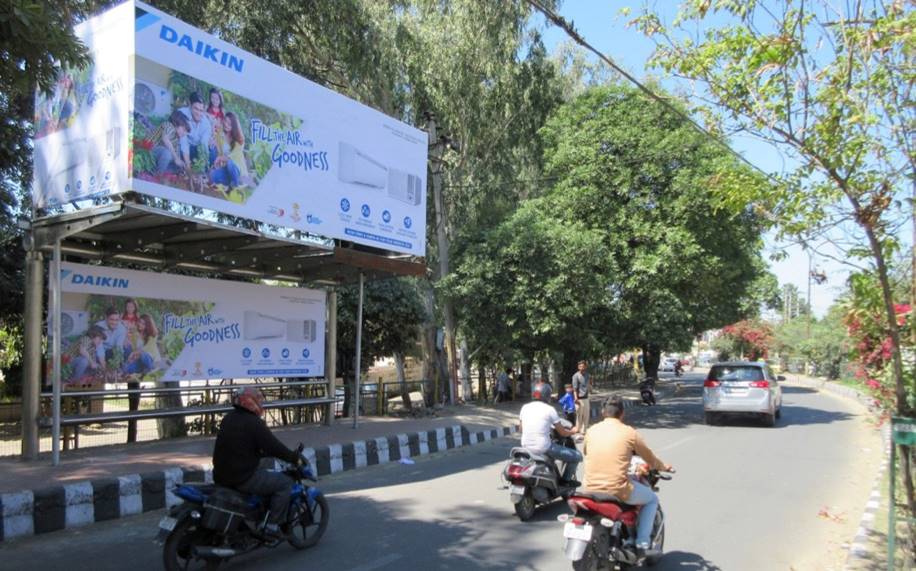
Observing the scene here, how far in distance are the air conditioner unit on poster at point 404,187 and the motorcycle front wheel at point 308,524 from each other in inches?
329

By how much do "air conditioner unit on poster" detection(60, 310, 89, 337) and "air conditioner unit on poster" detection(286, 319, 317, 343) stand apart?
3794 millimetres

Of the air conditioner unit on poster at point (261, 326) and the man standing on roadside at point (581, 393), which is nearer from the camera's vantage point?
the air conditioner unit on poster at point (261, 326)

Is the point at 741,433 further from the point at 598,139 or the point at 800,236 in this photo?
the point at 800,236

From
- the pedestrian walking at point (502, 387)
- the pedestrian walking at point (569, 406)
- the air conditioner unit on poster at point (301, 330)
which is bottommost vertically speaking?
the pedestrian walking at point (502, 387)

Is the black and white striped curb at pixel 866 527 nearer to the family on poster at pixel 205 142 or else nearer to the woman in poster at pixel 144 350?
the family on poster at pixel 205 142

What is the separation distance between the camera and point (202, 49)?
33.5ft

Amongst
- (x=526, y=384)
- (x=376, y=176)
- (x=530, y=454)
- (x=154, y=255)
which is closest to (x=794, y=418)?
(x=526, y=384)

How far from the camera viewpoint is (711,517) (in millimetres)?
7633

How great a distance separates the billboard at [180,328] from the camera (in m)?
9.95

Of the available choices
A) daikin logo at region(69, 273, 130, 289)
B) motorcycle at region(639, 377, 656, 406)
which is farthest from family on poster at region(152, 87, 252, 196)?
motorcycle at region(639, 377, 656, 406)

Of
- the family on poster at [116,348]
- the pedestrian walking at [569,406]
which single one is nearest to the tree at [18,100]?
the family on poster at [116,348]

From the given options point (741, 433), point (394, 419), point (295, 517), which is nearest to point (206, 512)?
point (295, 517)

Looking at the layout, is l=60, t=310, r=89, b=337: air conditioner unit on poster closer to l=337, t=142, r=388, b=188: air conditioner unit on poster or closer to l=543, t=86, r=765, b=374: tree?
l=337, t=142, r=388, b=188: air conditioner unit on poster

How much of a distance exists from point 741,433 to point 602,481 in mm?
12268
